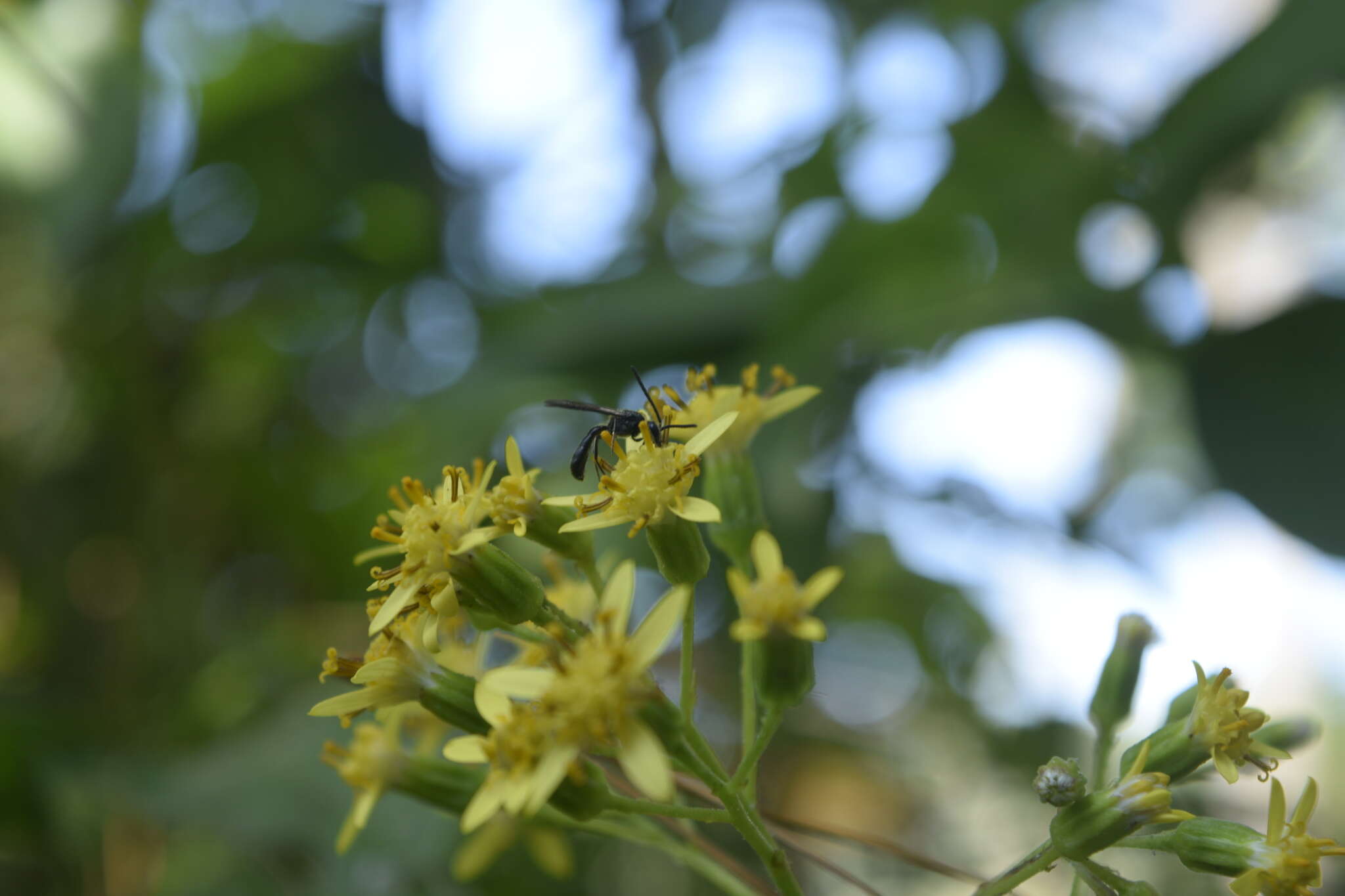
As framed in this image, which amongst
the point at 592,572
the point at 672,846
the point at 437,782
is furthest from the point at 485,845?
the point at 592,572

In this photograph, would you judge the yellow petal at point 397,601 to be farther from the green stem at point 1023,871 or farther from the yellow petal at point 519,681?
the green stem at point 1023,871

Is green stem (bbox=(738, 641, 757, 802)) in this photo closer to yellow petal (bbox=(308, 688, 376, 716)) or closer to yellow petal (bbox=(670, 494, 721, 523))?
yellow petal (bbox=(670, 494, 721, 523))

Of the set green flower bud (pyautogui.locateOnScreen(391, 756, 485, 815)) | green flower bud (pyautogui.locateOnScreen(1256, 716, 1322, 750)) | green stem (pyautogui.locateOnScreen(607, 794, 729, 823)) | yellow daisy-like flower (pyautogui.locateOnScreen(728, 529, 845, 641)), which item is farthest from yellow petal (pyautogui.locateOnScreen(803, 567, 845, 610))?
green flower bud (pyautogui.locateOnScreen(1256, 716, 1322, 750))

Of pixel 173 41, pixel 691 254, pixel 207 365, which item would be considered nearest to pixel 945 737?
pixel 691 254

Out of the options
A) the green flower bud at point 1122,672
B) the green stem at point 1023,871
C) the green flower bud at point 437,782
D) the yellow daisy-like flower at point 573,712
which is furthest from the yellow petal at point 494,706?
the green flower bud at point 1122,672

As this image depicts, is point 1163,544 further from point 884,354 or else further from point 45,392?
point 45,392

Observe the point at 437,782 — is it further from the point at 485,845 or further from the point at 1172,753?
the point at 1172,753

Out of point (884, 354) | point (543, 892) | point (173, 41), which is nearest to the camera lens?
point (884, 354)
